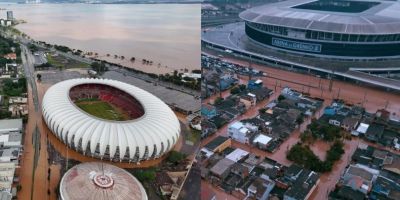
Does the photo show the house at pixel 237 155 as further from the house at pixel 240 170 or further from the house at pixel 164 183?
the house at pixel 164 183

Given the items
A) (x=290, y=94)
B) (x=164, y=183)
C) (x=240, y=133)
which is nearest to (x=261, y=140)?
(x=240, y=133)

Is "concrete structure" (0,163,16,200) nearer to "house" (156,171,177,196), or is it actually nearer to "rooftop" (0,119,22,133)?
"rooftop" (0,119,22,133)

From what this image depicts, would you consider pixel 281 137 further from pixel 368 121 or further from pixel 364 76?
pixel 364 76

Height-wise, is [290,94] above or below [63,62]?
below

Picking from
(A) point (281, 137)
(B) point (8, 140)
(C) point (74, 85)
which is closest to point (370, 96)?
(A) point (281, 137)

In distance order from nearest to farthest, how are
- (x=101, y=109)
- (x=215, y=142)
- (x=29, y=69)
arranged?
(x=215, y=142)
(x=101, y=109)
(x=29, y=69)

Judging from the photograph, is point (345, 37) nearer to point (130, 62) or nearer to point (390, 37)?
point (390, 37)

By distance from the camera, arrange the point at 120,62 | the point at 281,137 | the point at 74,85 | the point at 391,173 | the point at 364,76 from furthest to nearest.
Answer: the point at 120,62
the point at 364,76
the point at 74,85
the point at 281,137
the point at 391,173
